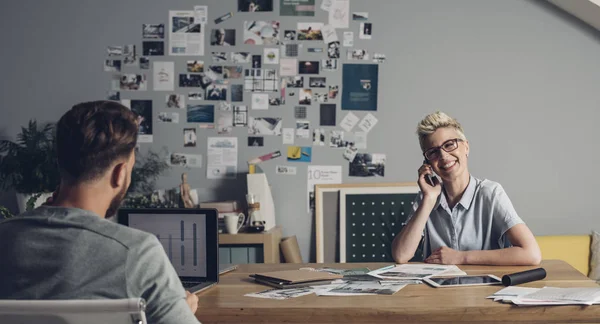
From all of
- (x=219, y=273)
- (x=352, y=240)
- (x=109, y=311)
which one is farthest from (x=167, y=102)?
(x=109, y=311)

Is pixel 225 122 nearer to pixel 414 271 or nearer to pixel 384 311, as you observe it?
pixel 414 271

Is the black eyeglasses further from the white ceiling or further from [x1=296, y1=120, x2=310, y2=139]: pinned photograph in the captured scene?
the white ceiling

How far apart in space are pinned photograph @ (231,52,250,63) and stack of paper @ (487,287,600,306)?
8.59 ft

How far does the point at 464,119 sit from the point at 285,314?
2.66 m

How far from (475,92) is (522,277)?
2248 mm

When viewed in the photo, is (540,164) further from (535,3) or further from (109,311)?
(109,311)

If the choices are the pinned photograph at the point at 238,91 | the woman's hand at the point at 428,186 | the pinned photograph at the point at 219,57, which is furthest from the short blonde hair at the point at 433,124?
the pinned photograph at the point at 219,57

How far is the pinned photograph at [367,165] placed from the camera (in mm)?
4316

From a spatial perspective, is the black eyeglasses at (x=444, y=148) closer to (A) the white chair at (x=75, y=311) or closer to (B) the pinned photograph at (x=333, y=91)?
(B) the pinned photograph at (x=333, y=91)

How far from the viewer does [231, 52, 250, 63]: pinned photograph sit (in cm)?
435

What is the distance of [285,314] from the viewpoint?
6.39ft

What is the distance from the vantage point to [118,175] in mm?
1464

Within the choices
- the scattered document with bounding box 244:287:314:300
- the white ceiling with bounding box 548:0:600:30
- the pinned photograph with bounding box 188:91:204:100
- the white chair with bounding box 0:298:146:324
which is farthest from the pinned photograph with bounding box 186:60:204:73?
the white chair with bounding box 0:298:146:324

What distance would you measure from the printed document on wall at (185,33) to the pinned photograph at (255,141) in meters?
0.62
